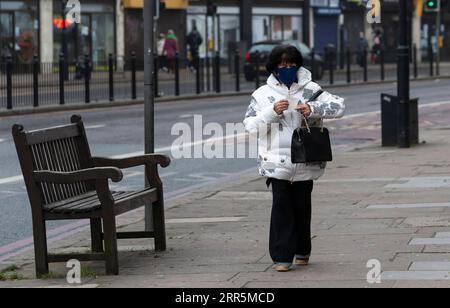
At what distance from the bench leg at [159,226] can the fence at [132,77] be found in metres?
18.1

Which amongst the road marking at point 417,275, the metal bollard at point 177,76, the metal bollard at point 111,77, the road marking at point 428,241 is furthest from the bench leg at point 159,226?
the metal bollard at point 177,76

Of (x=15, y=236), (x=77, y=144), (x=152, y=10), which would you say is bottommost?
(x=15, y=236)

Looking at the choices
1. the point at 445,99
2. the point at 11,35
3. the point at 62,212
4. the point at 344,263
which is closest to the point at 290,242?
the point at 344,263

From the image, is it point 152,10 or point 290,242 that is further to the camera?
point 152,10

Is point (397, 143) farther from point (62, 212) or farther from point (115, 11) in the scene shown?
point (115, 11)

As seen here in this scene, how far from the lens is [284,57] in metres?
7.86

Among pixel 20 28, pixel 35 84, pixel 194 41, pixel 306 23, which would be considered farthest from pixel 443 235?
pixel 306 23

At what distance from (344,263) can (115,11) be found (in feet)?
132

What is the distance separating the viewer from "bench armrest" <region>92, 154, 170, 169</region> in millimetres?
9055

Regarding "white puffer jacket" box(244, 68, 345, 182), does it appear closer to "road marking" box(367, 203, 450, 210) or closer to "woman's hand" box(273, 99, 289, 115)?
"woman's hand" box(273, 99, 289, 115)

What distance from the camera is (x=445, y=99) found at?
31094 millimetres

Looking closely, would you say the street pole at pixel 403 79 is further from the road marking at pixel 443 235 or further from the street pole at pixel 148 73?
the road marking at pixel 443 235

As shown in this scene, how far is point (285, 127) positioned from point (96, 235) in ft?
6.14
